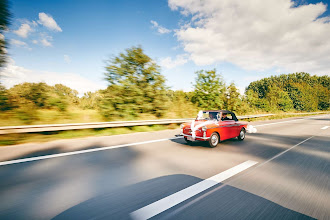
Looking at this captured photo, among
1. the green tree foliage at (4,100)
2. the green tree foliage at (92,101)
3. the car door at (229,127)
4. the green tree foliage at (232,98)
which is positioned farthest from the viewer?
the green tree foliage at (232,98)

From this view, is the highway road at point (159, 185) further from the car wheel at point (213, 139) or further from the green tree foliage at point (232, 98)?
the green tree foliage at point (232, 98)

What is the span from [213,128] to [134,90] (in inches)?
270

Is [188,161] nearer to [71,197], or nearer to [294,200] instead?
[294,200]

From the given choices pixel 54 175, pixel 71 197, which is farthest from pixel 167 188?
pixel 54 175

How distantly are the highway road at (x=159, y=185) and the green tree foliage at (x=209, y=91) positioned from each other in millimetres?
12947

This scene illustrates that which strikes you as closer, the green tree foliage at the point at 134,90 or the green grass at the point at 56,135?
→ the green grass at the point at 56,135

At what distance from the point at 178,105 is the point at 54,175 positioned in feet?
37.1

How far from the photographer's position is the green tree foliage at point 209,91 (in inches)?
696

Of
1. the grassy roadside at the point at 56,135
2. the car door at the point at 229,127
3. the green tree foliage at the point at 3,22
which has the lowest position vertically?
the grassy roadside at the point at 56,135

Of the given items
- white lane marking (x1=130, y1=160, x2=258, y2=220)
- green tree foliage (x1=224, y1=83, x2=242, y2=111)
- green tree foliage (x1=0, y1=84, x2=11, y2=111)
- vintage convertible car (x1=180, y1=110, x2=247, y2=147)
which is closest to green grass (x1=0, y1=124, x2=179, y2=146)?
green tree foliage (x1=0, y1=84, x2=11, y2=111)

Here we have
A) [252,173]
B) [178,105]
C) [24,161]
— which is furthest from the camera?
[178,105]

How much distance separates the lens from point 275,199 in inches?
96.6

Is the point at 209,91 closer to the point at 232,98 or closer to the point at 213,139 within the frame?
the point at 232,98

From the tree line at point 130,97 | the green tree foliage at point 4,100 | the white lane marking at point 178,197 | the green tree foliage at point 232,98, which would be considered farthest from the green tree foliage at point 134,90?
the green tree foliage at point 232,98
